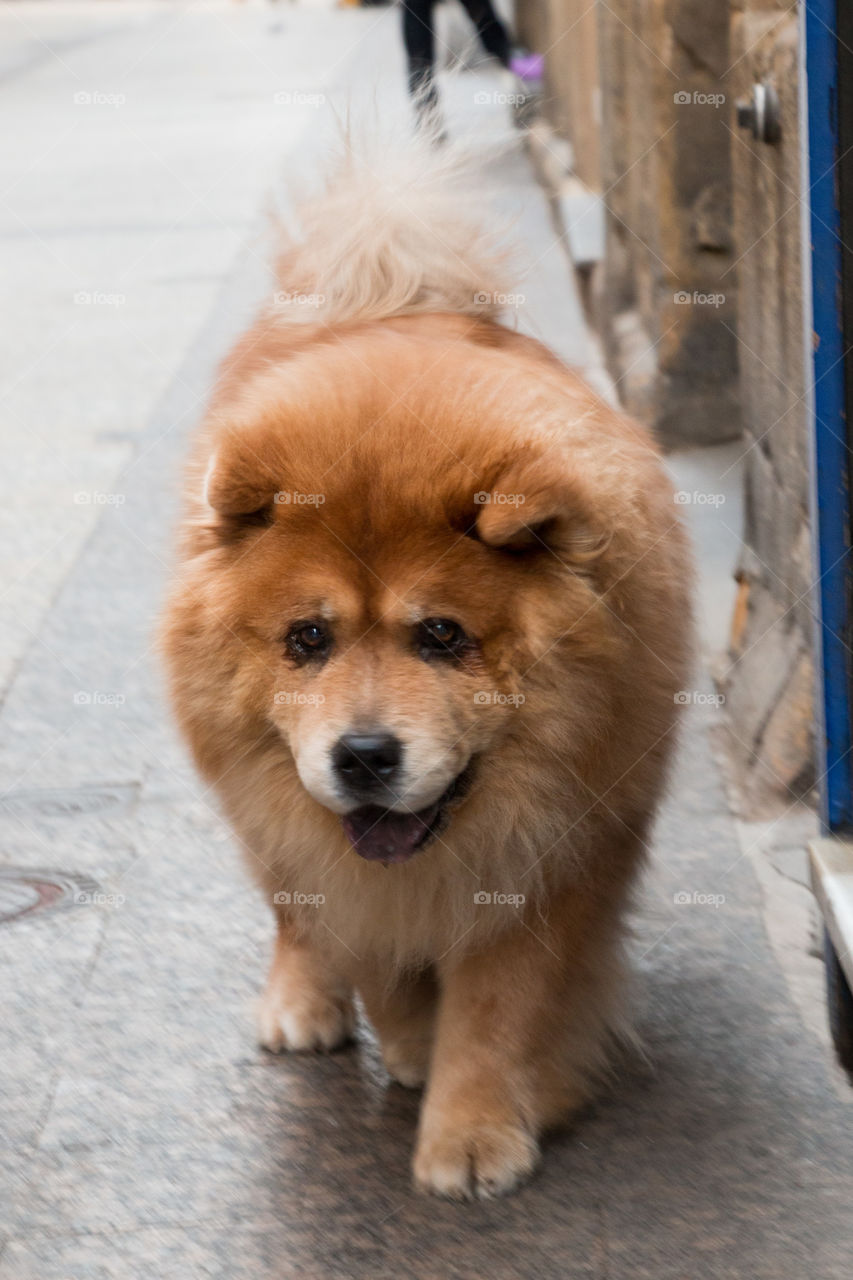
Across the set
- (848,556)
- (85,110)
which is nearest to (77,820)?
(848,556)

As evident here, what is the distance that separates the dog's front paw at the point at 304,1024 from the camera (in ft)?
9.80

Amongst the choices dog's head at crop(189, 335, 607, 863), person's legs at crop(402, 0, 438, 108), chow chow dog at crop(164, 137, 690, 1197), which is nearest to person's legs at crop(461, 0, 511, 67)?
person's legs at crop(402, 0, 438, 108)

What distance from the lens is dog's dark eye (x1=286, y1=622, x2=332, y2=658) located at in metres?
2.43

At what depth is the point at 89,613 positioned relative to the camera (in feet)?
16.4

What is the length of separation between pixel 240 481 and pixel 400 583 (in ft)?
0.97

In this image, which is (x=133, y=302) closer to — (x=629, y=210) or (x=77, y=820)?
(x=629, y=210)

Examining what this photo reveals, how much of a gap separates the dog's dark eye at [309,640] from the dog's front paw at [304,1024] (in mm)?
862

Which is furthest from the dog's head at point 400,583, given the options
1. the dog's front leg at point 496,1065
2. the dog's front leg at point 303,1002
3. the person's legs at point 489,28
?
the person's legs at point 489,28

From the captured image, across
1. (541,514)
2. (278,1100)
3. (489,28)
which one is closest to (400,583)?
(541,514)

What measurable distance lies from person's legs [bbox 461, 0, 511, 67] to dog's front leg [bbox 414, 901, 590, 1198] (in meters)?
8.92

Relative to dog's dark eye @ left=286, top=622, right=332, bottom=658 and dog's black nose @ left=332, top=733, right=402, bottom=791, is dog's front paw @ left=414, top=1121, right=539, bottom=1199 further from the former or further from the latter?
dog's dark eye @ left=286, top=622, right=332, bottom=658

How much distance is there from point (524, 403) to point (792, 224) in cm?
116

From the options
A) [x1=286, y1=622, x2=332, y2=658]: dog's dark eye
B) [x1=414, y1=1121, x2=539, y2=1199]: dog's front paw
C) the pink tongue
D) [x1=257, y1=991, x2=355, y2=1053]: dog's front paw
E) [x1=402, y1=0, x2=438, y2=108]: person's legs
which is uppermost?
[x1=286, y1=622, x2=332, y2=658]: dog's dark eye

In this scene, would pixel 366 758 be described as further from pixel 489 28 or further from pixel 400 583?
pixel 489 28
